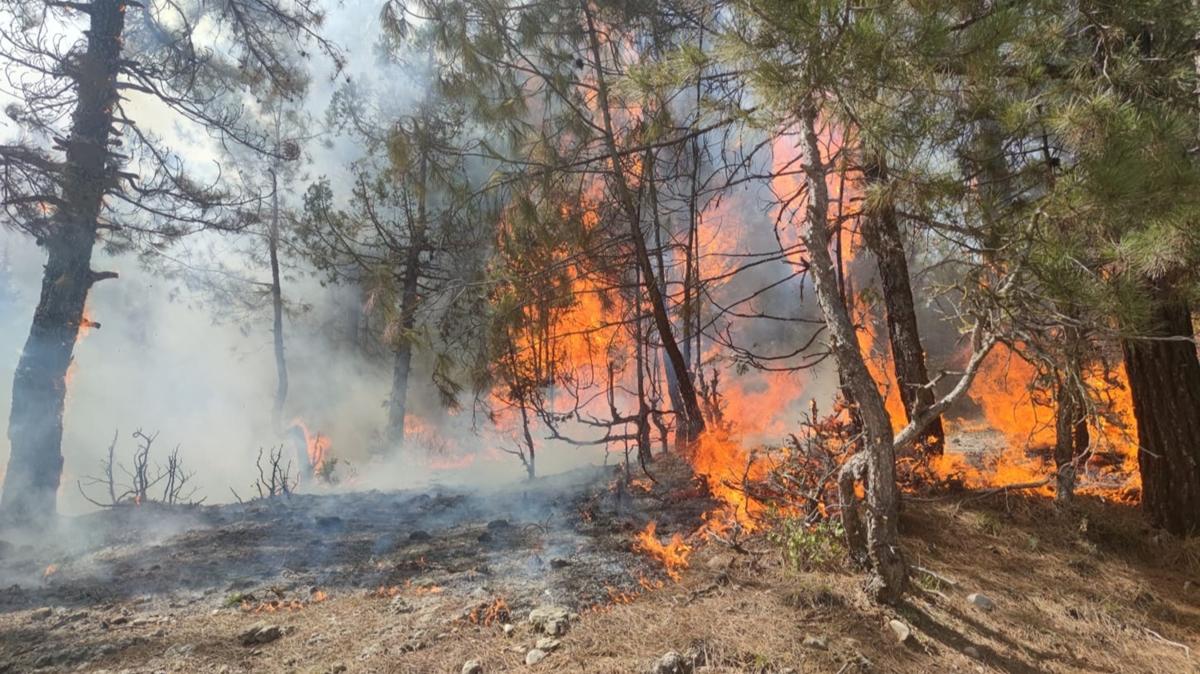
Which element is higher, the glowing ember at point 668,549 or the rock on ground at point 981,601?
the glowing ember at point 668,549

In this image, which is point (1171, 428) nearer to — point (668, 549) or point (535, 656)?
point (668, 549)

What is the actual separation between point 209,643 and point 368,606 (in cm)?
85

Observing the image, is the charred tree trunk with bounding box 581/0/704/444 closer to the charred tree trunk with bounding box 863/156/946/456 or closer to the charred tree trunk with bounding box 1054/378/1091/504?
the charred tree trunk with bounding box 863/156/946/456

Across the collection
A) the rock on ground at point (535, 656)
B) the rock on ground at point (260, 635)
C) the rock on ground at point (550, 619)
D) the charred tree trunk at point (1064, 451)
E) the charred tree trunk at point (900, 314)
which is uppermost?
the charred tree trunk at point (900, 314)

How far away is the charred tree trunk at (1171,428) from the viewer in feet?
14.7

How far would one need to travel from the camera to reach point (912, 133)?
3375mm

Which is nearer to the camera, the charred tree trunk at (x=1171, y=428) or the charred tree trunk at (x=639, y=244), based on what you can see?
the charred tree trunk at (x=1171, y=428)

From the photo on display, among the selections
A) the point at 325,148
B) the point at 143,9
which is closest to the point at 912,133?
the point at 143,9

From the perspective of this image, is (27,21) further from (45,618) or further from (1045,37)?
(1045,37)

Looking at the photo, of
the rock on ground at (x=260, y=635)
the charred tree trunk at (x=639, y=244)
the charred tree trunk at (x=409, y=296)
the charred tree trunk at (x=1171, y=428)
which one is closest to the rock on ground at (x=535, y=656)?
the rock on ground at (x=260, y=635)

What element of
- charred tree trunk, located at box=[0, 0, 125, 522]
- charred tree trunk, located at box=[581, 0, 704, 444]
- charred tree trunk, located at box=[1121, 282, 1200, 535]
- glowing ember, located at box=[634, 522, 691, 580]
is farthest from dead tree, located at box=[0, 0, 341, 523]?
charred tree trunk, located at box=[1121, 282, 1200, 535]

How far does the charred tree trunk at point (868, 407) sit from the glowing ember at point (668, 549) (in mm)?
1274

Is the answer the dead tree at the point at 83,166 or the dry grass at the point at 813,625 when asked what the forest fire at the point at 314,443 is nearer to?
the dead tree at the point at 83,166

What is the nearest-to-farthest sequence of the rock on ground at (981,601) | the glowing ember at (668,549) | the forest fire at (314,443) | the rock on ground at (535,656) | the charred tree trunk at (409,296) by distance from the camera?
the rock on ground at (535,656)
the rock on ground at (981,601)
the glowing ember at (668,549)
the charred tree trunk at (409,296)
the forest fire at (314,443)
